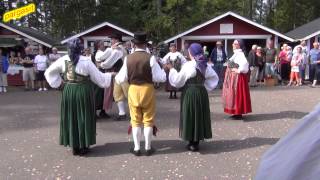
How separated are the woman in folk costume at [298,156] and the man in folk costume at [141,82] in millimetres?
4991

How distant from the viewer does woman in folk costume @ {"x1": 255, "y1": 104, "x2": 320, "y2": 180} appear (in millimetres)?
1647

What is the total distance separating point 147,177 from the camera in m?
5.77

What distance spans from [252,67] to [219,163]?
37.7ft

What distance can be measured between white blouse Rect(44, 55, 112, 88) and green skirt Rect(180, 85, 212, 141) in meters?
1.26

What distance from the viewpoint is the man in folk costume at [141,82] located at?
22.0 ft

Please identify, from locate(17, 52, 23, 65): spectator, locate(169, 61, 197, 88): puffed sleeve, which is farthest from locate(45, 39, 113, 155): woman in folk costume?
locate(17, 52, 23, 65): spectator

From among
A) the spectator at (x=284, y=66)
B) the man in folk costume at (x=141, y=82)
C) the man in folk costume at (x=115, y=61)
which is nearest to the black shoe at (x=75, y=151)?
the man in folk costume at (x=141, y=82)

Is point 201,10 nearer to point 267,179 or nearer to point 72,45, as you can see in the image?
point 72,45

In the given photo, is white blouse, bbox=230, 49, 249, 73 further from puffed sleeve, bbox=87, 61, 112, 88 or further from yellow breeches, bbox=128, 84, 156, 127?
puffed sleeve, bbox=87, 61, 112, 88

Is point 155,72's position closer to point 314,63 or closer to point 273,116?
point 273,116

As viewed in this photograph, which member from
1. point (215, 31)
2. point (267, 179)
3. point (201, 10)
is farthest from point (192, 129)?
point (201, 10)

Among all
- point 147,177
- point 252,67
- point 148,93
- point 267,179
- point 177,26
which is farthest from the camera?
point 177,26

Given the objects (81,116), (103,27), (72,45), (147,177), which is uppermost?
(103,27)

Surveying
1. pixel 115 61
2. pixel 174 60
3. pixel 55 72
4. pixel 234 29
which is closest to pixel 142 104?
pixel 55 72
